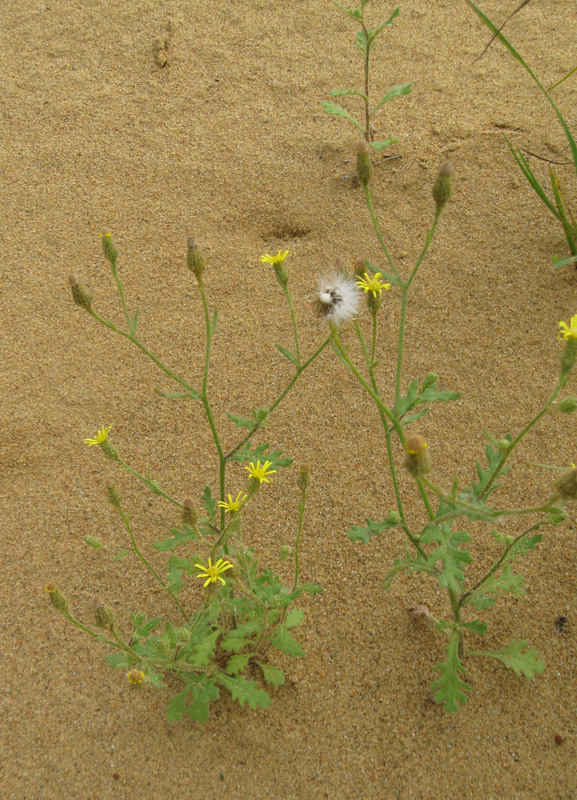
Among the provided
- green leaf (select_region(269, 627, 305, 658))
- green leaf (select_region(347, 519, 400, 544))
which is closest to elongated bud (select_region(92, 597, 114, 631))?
green leaf (select_region(269, 627, 305, 658))

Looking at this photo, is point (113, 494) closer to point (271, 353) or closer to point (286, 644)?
point (286, 644)

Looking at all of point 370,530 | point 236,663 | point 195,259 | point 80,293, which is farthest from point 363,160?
point 236,663

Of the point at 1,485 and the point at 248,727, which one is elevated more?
the point at 1,485

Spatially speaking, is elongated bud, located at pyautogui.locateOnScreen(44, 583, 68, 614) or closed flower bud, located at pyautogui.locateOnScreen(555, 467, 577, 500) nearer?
closed flower bud, located at pyautogui.locateOnScreen(555, 467, 577, 500)

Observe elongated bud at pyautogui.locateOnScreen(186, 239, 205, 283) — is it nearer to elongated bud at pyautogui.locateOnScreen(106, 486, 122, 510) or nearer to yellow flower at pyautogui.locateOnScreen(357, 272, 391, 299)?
yellow flower at pyautogui.locateOnScreen(357, 272, 391, 299)

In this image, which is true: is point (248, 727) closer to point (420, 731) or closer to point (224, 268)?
point (420, 731)

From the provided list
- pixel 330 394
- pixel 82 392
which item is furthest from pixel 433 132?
pixel 82 392
